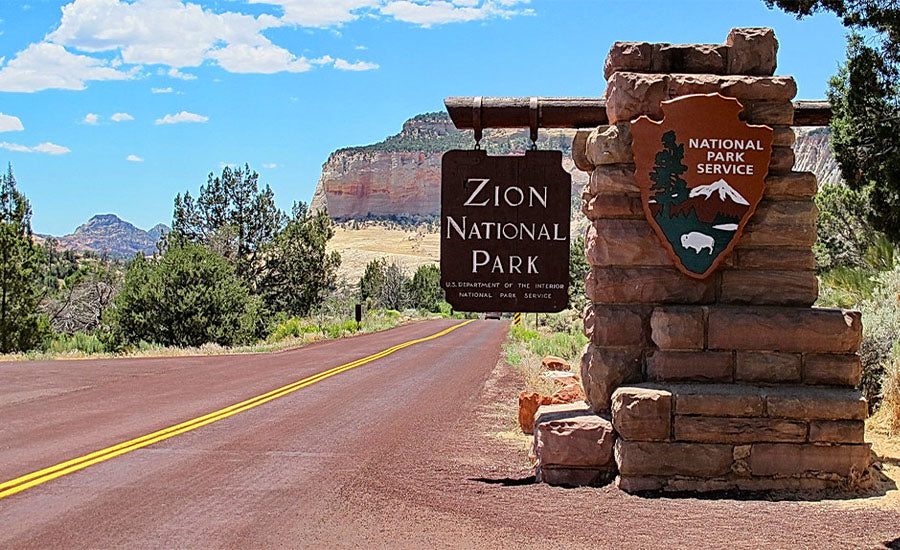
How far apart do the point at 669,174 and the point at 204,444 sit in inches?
230

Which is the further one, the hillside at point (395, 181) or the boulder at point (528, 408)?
the hillside at point (395, 181)

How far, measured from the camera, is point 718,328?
23.5 feet

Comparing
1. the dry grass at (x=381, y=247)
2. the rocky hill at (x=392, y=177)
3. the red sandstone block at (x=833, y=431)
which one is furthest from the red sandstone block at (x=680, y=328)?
the rocky hill at (x=392, y=177)

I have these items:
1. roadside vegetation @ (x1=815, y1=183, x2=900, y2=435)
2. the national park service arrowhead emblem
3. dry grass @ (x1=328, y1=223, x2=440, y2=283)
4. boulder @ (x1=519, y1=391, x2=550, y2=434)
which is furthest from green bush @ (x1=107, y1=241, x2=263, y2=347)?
dry grass @ (x1=328, y1=223, x2=440, y2=283)

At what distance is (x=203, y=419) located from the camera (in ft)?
37.6

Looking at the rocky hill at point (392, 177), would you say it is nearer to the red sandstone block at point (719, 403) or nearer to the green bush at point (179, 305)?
the green bush at point (179, 305)

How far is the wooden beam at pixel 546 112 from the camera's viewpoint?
Result: 313 inches

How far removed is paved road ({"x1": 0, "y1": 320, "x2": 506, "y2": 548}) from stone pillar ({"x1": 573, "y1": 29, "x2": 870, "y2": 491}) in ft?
8.38

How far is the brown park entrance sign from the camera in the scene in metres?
7.75

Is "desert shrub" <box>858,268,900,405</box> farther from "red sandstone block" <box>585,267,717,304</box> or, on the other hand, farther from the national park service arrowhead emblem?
the national park service arrowhead emblem

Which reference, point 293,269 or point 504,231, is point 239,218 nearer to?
point 293,269

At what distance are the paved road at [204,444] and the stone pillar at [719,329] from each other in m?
2.55

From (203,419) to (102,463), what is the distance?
293cm

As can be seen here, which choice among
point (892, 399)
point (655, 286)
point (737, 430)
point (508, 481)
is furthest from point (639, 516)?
point (892, 399)
